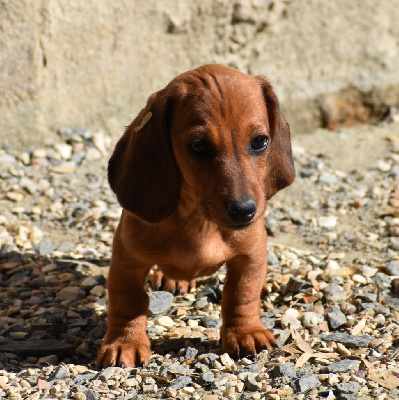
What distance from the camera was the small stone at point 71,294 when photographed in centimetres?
506

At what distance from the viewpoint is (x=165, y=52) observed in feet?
24.2

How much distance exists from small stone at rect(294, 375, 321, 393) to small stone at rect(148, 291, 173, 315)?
125 centimetres

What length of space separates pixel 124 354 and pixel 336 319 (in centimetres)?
132

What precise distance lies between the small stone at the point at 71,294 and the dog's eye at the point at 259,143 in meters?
1.90

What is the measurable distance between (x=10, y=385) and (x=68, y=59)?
3.79 meters

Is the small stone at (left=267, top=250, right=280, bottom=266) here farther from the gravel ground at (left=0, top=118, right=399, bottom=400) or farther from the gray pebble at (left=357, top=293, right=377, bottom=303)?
the gray pebble at (left=357, top=293, right=377, bottom=303)

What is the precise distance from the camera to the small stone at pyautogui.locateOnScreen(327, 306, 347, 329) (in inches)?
177

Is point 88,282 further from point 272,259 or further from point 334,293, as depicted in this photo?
point 334,293

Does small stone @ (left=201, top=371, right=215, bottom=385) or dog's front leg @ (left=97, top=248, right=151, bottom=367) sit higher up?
dog's front leg @ (left=97, top=248, right=151, bottom=367)

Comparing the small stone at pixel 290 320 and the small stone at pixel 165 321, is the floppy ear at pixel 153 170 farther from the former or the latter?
the small stone at pixel 290 320

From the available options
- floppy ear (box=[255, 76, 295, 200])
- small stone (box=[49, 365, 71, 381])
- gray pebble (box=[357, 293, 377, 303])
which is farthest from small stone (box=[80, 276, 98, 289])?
gray pebble (box=[357, 293, 377, 303])

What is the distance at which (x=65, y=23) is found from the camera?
6789 millimetres

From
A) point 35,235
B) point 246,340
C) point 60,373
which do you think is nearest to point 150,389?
point 60,373

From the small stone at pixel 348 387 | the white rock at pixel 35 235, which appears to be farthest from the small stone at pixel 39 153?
the small stone at pixel 348 387
